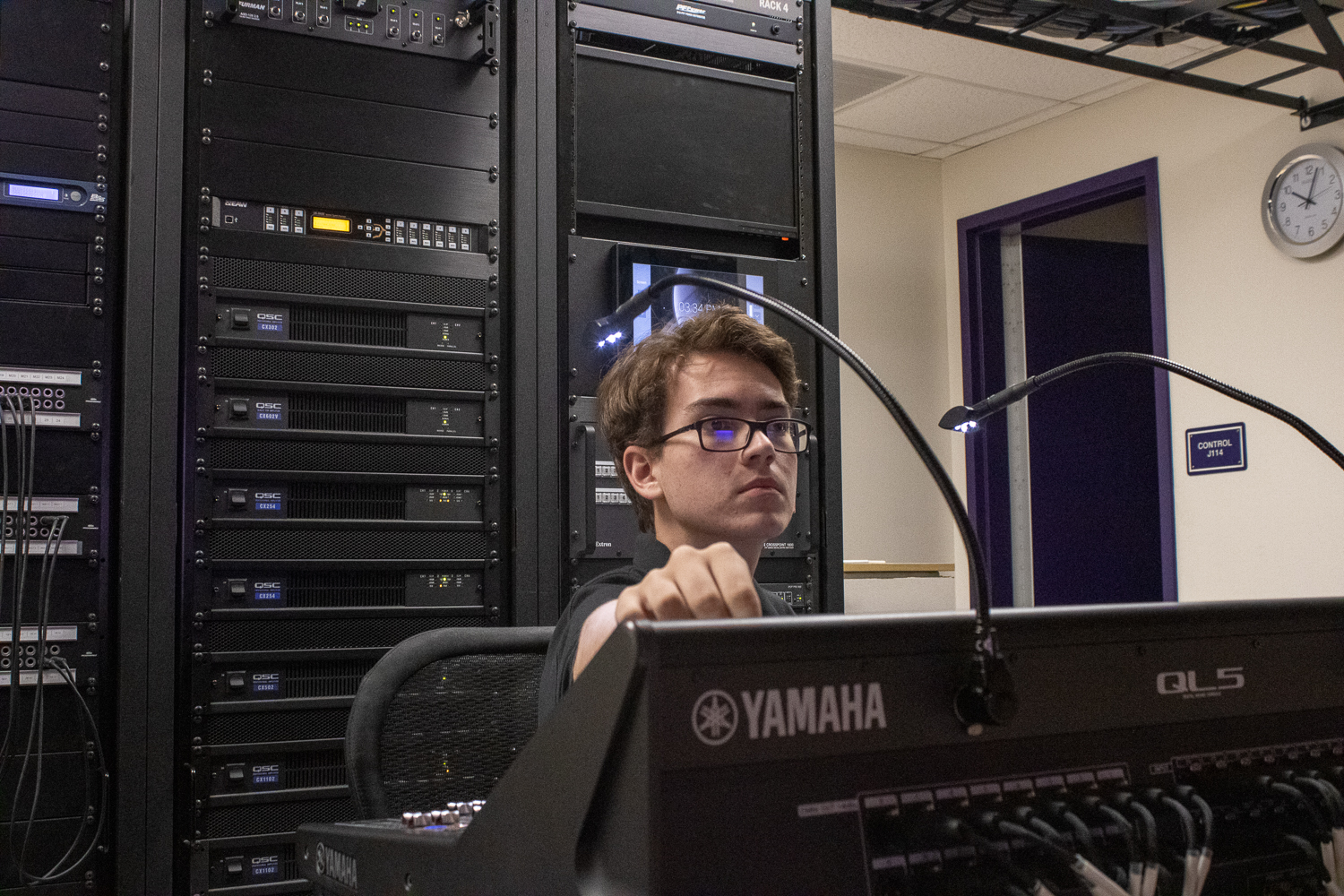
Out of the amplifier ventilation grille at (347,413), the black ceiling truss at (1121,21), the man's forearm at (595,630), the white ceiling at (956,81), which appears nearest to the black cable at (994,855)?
the man's forearm at (595,630)

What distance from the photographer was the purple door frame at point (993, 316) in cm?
443

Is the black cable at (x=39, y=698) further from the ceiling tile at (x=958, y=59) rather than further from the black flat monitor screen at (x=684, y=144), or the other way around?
the ceiling tile at (x=958, y=59)

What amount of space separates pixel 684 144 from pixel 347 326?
767 millimetres

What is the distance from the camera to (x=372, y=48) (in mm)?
2221

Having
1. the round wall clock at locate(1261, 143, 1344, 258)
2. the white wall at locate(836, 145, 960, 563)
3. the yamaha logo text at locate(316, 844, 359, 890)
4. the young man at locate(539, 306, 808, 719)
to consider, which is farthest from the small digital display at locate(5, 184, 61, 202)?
the round wall clock at locate(1261, 143, 1344, 258)

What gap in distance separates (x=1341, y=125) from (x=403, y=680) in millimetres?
3723

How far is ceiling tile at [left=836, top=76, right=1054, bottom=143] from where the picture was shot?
4582 mm

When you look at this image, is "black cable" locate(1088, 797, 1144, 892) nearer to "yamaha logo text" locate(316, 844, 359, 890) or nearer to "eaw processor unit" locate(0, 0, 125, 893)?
"yamaha logo text" locate(316, 844, 359, 890)

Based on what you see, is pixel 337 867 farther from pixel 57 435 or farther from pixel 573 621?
pixel 57 435

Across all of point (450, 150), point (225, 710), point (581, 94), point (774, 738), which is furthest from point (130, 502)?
point (774, 738)

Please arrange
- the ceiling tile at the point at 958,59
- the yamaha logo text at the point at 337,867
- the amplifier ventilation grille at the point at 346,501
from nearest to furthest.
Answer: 1. the yamaha logo text at the point at 337,867
2. the amplifier ventilation grille at the point at 346,501
3. the ceiling tile at the point at 958,59

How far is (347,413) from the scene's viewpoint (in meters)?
2.17

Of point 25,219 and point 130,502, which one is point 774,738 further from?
point 25,219

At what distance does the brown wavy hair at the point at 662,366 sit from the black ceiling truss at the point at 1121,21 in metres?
2.10
